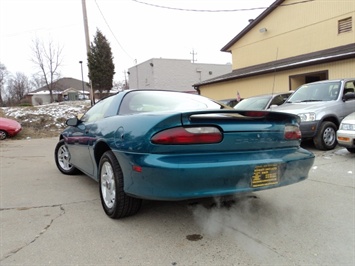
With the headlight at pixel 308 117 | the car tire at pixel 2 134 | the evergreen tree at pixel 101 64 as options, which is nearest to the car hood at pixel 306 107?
the headlight at pixel 308 117

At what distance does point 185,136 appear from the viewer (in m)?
2.44

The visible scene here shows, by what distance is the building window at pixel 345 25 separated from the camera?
45.7 ft

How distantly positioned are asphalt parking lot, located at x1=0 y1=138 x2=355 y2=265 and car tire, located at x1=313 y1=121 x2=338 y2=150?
2.49m

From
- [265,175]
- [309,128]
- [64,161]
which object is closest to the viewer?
[265,175]

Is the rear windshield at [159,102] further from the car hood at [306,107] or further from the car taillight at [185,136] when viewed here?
the car hood at [306,107]

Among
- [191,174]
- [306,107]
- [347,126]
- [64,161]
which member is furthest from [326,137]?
[64,161]

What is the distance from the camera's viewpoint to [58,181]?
4918 mm

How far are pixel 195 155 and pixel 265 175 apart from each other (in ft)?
2.37

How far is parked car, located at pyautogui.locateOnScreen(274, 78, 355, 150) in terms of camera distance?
6605 mm

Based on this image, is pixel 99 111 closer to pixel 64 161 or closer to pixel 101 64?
pixel 64 161

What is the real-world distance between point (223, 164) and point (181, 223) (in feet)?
3.14

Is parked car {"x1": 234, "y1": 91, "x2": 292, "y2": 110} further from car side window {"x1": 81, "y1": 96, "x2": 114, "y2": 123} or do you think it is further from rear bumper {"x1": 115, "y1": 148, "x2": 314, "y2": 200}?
rear bumper {"x1": 115, "y1": 148, "x2": 314, "y2": 200}

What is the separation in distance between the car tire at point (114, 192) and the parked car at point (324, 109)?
194 inches

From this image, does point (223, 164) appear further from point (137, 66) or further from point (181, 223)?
point (137, 66)
